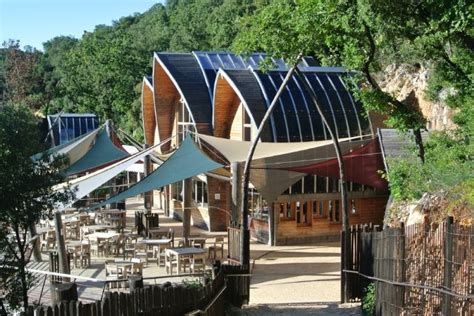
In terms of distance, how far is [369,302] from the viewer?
10.4 meters

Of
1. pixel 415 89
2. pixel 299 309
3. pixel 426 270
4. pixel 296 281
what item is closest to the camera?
pixel 426 270

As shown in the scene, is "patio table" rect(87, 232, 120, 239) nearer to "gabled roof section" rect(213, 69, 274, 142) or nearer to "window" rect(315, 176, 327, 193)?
"gabled roof section" rect(213, 69, 274, 142)

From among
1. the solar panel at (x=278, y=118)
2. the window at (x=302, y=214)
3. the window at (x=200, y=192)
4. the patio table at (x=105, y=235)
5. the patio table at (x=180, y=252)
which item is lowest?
the patio table at (x=180, y=252)

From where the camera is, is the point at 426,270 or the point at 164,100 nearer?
the point at 426,270

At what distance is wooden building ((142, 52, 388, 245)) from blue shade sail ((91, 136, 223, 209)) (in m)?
2.18

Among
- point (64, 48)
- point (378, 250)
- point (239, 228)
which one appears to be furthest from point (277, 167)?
point (64, 48)

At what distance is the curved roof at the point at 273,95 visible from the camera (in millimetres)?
19344

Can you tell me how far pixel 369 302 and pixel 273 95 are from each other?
1028 cm

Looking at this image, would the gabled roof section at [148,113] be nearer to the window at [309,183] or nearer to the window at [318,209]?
the window at [309,183]

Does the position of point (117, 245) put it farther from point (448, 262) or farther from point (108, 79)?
point (108, 79)

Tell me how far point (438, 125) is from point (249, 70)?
238 inches

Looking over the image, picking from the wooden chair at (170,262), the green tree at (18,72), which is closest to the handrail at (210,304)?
the wooden chair at (170,262)

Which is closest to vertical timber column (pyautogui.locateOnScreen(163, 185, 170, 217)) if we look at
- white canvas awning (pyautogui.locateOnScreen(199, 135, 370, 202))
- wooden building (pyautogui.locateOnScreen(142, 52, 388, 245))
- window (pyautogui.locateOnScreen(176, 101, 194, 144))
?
wooden building (pyautogui.locateOnScreen(142, 52, 388, 245))

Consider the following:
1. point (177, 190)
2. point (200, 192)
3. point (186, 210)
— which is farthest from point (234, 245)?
point (177, 190)
